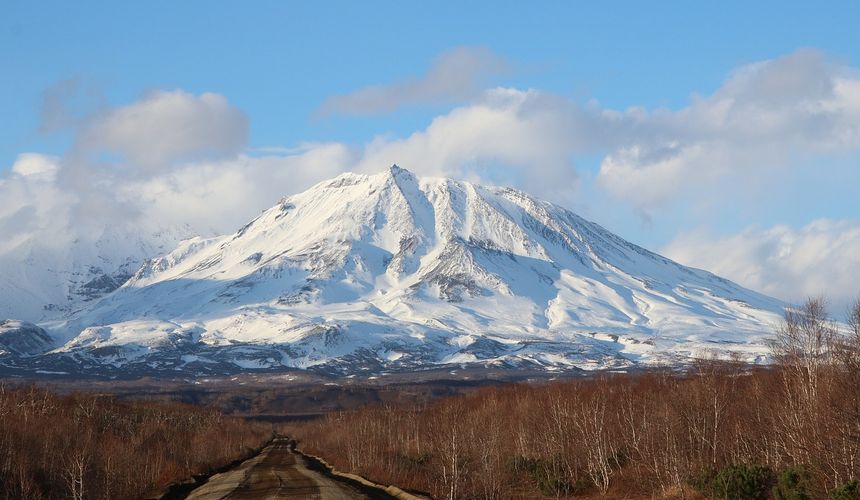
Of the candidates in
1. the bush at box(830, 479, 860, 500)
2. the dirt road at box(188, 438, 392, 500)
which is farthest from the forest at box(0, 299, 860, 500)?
the dirt road at box(188, 438, 392, 500)

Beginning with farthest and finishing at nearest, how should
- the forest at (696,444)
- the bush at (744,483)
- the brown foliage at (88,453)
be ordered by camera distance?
1. the brown foliage at (88,453)
2. the bush at (744,483)
3. the forest at (696,444)

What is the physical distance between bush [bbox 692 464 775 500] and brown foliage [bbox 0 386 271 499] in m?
30.8

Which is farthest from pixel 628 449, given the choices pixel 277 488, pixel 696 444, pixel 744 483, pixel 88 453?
pixel 88 453

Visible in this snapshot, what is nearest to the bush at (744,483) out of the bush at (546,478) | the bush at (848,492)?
the bush at (848,492)

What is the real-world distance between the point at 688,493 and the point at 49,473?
37925 mm

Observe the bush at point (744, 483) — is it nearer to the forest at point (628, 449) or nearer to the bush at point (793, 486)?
the forest at point (628, 449)

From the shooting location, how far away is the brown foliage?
52844 millimetres

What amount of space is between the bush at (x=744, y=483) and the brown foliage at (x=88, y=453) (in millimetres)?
30774

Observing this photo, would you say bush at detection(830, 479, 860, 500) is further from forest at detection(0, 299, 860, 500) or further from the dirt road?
the dirt road

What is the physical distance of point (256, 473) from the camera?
268 ft

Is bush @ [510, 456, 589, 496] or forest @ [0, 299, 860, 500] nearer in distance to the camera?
forest @ [0, 299, 860, 500]

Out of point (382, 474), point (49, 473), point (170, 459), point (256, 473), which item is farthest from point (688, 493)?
point (170, 459)

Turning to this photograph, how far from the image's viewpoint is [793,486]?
3881 cm

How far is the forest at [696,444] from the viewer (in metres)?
37.6
